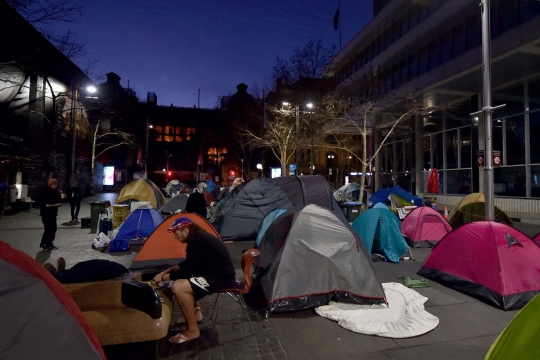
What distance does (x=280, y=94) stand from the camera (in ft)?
83.4

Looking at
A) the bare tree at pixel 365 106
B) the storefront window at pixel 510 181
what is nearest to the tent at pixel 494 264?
the bare tree at pixel 365 106

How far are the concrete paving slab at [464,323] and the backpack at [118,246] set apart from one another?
746cm

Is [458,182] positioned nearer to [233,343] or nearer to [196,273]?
[233,343]

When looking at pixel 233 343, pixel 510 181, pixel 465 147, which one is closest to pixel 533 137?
pixel 510 181

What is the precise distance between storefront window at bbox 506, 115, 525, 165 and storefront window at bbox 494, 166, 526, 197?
40 cm

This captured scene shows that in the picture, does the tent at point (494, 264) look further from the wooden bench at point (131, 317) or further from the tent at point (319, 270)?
the wooden bench at point (131, 317)

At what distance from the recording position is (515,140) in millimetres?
16219

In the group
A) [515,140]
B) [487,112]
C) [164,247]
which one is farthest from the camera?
[515,140]

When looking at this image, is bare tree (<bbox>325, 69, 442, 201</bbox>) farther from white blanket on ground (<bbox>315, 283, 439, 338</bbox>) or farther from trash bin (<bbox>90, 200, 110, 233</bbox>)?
white blanket on ground (<bbox>315, 283, 439, 338</bbox>)

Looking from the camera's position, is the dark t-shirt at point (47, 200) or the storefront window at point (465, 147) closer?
the dark t-shirt at point (47, 200)

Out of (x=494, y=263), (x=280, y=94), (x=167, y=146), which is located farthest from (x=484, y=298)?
(x=167, y=146)

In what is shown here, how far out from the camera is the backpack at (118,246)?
8.88 meters

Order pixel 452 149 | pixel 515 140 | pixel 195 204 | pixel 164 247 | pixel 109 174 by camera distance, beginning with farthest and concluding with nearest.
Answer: pixel 109 174 < pixel 452 149 < pixel 515 140 < pixel 195 204 < pixel 164 247

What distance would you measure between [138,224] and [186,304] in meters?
6.42
